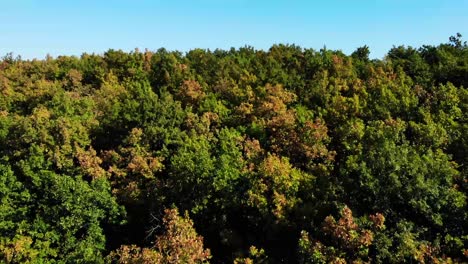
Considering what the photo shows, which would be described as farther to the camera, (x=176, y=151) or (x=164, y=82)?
(x=164, y=82)

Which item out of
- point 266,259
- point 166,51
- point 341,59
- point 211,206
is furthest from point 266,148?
point 166,51

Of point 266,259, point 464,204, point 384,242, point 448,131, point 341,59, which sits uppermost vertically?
point 341,59

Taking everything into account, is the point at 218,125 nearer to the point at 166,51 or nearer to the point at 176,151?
the point at 176,151

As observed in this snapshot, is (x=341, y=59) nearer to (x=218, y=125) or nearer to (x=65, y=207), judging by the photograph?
(x=218, y=125)

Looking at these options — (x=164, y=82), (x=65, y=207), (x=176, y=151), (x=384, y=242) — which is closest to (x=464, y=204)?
(x=384, y=242)

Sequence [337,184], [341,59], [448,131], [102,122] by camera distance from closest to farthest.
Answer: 1. [337,184]
2. [448,131]
3. [102,122]
4. [341,59]

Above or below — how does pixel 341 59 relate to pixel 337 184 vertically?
above

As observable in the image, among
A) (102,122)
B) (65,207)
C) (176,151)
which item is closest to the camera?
(65,207)
